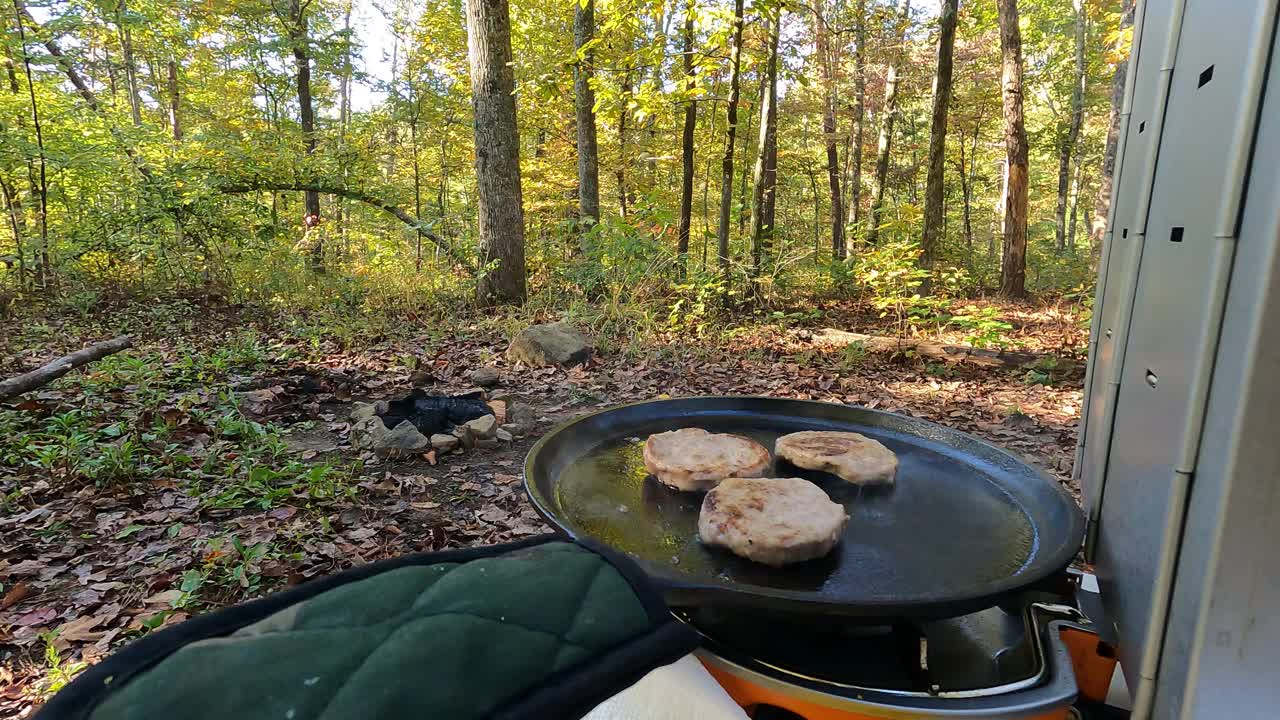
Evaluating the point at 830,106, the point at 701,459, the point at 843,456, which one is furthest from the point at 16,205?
the point at 830,106

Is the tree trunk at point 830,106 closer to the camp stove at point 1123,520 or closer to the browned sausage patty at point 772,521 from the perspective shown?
the camp stove at point 1123,520

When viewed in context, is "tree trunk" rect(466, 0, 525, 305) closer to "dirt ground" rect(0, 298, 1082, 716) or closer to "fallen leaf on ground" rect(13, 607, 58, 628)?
"dirt ground" rect(0, 298, 1082, 716)

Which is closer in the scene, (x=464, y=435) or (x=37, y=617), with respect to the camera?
(x=37, y=617)

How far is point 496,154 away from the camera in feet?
24.5

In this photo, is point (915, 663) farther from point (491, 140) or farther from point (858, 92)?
point (858, 92)

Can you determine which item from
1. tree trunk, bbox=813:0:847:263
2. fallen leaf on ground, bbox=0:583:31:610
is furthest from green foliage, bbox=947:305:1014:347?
tree trunk, bbox=813:0:847:263

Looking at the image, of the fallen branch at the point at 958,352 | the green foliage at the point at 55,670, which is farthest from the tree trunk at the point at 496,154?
the green foliage at the point at 55,670

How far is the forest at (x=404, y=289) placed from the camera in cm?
302

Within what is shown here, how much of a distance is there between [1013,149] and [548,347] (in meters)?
7.46

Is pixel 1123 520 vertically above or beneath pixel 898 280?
beneath

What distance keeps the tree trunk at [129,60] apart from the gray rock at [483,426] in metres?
9.02

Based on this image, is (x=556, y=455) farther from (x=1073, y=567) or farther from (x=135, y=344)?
(x=135, y=344)

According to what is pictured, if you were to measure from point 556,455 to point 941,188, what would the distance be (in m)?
8.94

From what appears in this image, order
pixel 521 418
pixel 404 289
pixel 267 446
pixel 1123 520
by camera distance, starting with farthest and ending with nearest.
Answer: pixel 404 289 < pixel 521 418 < pixel 267 446 < pixel 1123 520
